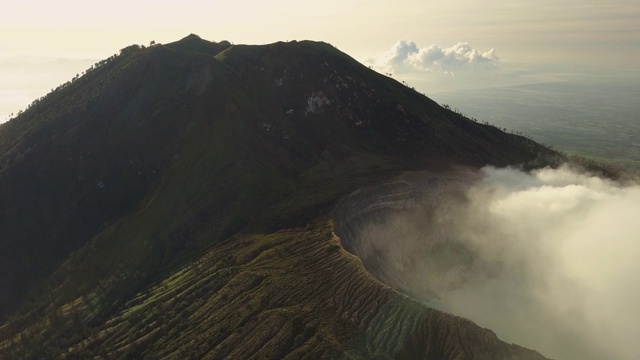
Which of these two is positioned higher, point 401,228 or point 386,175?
point 386,175

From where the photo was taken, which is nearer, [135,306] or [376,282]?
[376,282]

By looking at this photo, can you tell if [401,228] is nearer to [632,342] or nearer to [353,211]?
[353,211]

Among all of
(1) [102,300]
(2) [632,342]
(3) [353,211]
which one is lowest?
(2) [632,342]

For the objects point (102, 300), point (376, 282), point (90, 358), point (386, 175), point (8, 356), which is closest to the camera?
point (376, 282)

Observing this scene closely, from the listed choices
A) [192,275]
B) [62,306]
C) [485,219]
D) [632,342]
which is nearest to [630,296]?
[632,342]

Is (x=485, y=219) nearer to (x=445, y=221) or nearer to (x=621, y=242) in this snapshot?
(x=445, y=221)

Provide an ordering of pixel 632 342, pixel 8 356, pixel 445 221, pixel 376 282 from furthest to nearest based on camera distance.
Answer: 1. pixel 445 221
2. pixel 8 356
3. pixel 632 342
4. pixel 376 282
